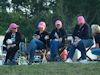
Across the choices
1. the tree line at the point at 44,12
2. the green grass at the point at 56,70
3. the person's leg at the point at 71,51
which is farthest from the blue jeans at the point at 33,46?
the tree line at the point at 44,12

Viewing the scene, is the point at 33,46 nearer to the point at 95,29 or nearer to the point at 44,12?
the point at 95,29

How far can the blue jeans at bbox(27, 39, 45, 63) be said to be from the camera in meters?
12.0

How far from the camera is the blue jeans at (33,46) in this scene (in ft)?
39.5

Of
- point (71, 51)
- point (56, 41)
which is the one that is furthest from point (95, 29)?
point (71, 51)

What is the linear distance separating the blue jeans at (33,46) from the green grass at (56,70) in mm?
1685

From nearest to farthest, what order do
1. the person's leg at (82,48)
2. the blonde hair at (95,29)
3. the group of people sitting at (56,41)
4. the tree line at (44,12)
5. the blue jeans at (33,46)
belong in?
the person's leg at (82,48)
the group of people sitting at (56,41)
the blue jeans at (33,46)
the blonde hair at (95,29)
the tree line at (44,12)

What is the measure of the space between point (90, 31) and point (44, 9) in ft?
142

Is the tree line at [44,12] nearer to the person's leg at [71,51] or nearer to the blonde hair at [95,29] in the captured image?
the blonde hair at [95,29]

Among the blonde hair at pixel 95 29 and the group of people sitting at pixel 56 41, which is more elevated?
the blonde hair at pixel 95 29

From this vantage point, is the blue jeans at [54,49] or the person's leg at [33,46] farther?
the blue jeans at [54,49]

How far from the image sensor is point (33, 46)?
1213 centimetres

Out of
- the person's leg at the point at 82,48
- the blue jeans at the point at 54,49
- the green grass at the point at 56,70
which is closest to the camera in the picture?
the green grass at the point at 56,70

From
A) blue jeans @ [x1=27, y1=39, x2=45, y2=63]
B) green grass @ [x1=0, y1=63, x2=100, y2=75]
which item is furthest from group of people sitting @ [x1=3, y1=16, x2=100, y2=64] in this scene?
green grass @ [x1=0, y1=63, x2=100, y2=75]

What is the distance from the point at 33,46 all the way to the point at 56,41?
73 cm
